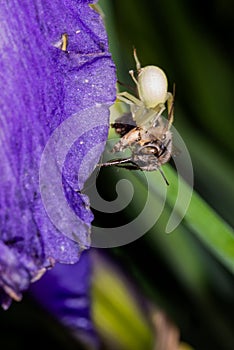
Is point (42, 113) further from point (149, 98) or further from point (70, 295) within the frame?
point (70, 295)

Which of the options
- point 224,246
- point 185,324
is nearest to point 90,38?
point 224,246

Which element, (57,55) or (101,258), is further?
(101,258)

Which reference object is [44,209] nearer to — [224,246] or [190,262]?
[224,246]

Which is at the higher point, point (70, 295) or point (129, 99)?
point (129, 99)

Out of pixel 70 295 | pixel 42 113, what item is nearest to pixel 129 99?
pixel 42 113

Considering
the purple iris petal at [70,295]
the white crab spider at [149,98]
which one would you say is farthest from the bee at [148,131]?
the purple iris petal at [70,295]
